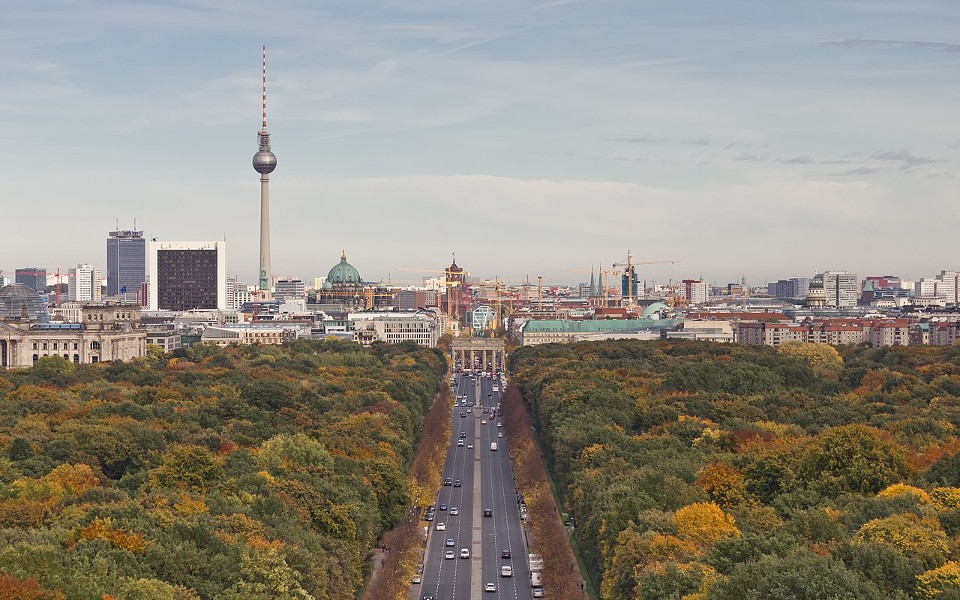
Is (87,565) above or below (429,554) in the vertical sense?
above

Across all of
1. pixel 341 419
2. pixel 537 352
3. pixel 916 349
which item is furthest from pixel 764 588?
pixel 537 352

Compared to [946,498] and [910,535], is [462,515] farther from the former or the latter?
[910,535]

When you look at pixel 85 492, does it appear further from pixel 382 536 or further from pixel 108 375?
pixel 108 375

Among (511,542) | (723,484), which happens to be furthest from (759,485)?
(511,542)

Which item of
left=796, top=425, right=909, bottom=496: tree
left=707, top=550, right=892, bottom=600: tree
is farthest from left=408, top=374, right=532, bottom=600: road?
left=707, top=550, right=892, bottom=600: tree

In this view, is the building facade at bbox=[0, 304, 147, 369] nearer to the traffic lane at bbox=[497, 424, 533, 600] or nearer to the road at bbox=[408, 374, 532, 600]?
the road at bbox=[408, 374, 532, 600]

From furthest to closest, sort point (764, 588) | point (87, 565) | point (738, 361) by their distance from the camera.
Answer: point (738, 361), point (87, 565), point (764, 588)
